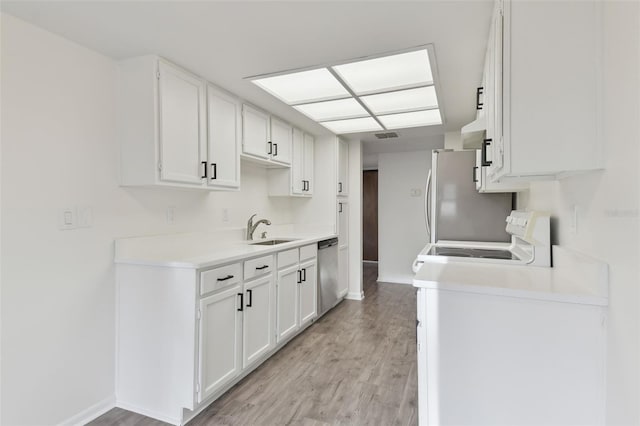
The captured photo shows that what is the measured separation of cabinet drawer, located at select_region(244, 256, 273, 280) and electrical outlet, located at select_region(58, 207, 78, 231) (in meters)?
1.07

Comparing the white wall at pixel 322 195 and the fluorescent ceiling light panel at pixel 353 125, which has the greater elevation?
the fluorescent ceiling light panel at pixel 353 125

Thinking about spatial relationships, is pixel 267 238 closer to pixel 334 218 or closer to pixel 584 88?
pixel 334 218

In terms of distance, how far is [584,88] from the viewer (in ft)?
3.99

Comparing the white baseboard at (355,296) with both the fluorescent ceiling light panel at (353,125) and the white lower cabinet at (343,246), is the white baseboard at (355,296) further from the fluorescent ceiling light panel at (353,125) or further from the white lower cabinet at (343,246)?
the fluorescent ceiling light panel at (353,125)

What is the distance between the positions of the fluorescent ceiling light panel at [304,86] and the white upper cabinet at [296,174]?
97 cm

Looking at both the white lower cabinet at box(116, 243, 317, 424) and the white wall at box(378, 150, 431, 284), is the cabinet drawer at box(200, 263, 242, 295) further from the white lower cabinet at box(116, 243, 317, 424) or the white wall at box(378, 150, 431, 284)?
the white wall at box(378, 150, 431, 284)

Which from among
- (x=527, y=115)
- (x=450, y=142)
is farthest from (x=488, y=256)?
(x=450, y=142)

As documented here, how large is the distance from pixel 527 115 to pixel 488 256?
1.19 meters

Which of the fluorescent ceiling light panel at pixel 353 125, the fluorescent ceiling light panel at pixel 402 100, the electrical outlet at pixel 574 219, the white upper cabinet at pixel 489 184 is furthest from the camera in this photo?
the fluorescent ceiling light panel at pixel 353 125

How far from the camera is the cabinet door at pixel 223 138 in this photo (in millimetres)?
2584

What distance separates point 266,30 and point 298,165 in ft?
7.10

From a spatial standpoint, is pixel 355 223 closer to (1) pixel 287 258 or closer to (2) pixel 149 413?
(1) pixel 287 258

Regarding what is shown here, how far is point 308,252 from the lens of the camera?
3.47 meters

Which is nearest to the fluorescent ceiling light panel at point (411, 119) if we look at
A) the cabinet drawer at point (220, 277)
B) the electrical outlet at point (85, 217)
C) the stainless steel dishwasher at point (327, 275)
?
the stainless steel dishwasher at point (327, 275)
